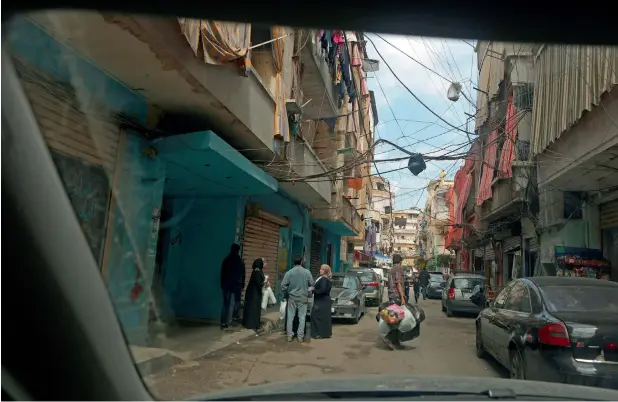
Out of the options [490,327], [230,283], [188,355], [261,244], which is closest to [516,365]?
[490,327]

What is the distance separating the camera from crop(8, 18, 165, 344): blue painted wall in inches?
248

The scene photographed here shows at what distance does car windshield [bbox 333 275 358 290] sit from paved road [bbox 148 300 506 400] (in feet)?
11.9

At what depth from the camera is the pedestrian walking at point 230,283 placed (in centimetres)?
1041

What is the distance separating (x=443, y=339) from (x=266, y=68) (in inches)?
277

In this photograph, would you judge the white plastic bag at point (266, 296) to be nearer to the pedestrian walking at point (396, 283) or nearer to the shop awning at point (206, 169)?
the shop awning at point (206, 169)

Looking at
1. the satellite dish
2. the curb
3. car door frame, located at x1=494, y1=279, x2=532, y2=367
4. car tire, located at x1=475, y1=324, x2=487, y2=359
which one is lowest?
the curb

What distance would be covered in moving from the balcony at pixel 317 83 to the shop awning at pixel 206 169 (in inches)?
166

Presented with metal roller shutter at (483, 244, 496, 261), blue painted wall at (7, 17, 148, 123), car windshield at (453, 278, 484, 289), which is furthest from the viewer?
Answer: metal roller shutter at (483, 244, 496, 261)

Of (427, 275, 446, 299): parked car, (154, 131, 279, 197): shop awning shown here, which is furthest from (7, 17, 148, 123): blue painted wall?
Answer: (427, 275, 446, 299): parked car

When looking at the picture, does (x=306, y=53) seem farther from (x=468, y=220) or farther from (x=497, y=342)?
(x=468, y=220)

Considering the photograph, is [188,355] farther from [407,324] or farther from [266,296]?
[266,296]

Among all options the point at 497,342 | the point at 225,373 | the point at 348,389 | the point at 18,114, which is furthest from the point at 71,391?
the point at 497,342

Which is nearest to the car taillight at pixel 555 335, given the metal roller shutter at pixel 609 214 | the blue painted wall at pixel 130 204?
the blue painted wall at pixel 130 204

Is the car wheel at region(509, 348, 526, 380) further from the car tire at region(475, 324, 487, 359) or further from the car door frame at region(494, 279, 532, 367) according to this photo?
the car tire at region(475, 324, 487, 359)
